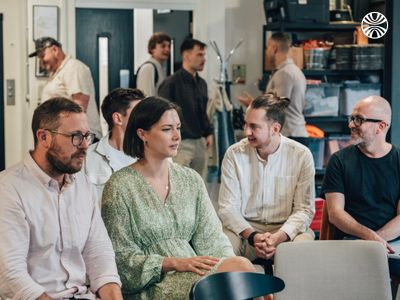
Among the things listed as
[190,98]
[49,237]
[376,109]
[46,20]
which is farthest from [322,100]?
[49,237]

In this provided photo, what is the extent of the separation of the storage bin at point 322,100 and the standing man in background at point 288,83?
0.29m

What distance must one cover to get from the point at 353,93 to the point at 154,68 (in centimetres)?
182

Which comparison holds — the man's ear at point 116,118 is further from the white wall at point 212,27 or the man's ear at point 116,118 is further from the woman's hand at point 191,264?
the white wall at point 212,27

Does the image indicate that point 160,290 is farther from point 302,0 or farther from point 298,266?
point 302,0

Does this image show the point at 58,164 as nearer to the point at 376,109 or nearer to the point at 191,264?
the point at 191,264

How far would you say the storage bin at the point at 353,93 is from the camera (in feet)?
24.7

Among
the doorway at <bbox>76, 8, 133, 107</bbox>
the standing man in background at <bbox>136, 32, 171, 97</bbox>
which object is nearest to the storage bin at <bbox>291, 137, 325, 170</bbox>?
the standing man in background at <bbox>136, 32, 171, 97</bbox>

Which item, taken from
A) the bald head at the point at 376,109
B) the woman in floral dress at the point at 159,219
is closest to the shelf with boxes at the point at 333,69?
the bald head at the point at 376,109

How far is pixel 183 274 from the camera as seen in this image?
11.1ft

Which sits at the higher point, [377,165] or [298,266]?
[377,165]

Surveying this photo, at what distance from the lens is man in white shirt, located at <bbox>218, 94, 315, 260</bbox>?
168 inches

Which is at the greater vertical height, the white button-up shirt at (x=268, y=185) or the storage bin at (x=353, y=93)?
the storage bin at (x=353, y=93)

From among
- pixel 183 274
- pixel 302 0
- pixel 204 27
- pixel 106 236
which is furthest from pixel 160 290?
pixel 204 27

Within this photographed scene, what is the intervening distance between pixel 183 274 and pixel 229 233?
0.94 metres
